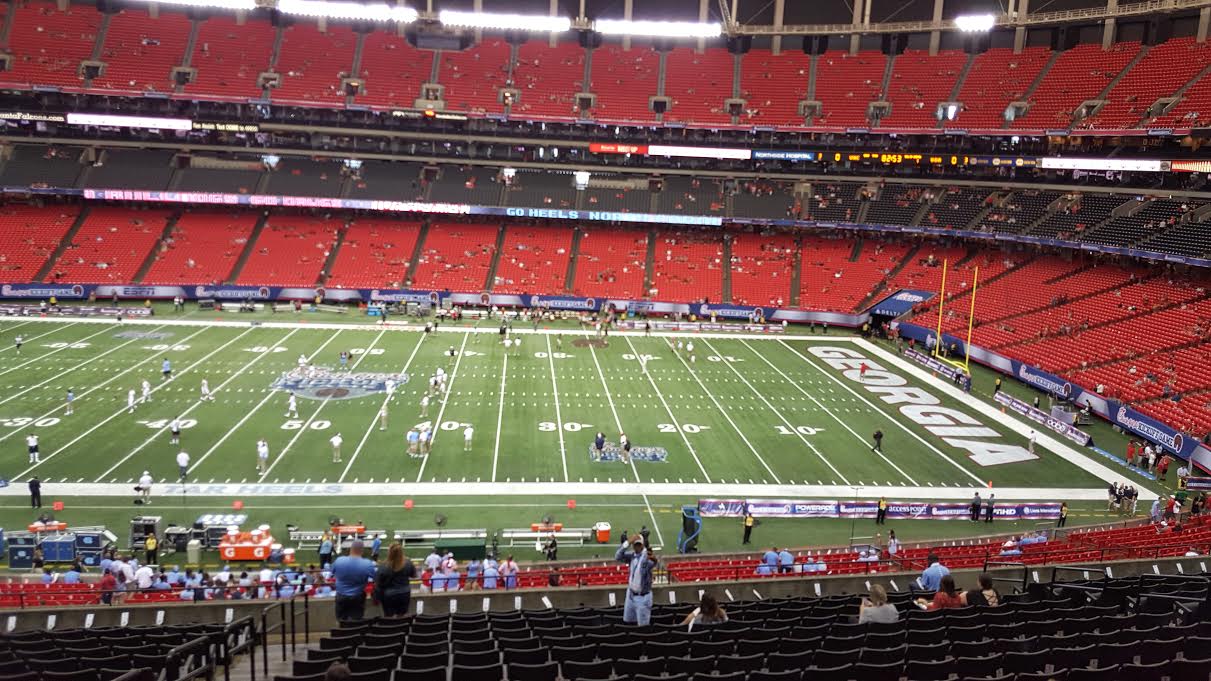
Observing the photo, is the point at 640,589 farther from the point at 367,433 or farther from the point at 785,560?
the point at 367,433

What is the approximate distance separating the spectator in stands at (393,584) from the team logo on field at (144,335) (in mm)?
38378

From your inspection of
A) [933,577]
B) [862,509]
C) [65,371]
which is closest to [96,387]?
[65,371]

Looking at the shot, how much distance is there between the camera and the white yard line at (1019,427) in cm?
2857

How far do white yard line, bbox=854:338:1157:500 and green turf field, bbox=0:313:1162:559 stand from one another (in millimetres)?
162

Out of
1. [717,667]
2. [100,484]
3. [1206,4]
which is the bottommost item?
[100,484]

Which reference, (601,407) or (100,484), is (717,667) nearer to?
(100,484)

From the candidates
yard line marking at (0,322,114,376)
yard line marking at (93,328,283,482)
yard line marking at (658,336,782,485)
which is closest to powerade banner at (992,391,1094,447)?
yard line marking at (658,336,782,485)

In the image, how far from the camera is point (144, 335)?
42188mm

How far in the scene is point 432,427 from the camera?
29734 millimetres

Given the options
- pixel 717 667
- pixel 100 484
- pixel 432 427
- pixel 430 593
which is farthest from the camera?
pixel 432 427

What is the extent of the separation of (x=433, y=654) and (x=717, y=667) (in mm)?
3004

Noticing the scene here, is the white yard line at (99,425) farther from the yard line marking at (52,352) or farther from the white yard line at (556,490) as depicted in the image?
the yard line marking at (52,352)

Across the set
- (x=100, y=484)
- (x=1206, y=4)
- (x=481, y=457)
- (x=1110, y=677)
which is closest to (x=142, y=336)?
(x=100, y=484)

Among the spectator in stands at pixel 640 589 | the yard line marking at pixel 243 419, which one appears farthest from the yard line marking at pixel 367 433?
the spectator in stands at pixel 640 589
